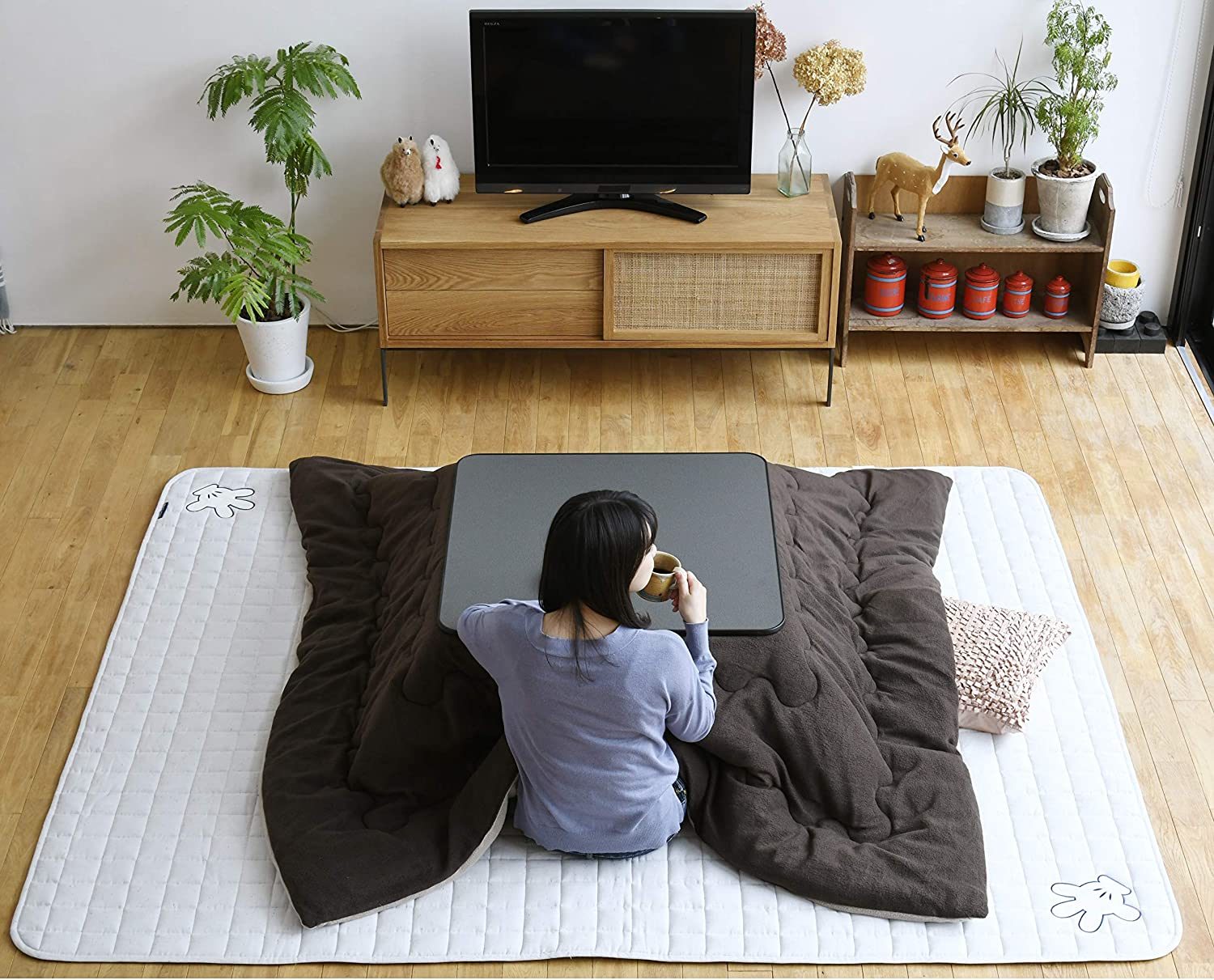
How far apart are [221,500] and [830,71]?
1904 mm

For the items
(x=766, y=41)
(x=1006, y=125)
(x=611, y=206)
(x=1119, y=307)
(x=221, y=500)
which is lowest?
(x=221, y=500)

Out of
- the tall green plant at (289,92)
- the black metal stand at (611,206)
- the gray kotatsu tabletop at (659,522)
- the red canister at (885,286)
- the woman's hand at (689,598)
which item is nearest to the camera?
the woman's hand at (689,598)

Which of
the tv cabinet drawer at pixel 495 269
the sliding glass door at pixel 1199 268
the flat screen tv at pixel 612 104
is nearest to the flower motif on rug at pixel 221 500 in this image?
the tv cabinet drawer at pixel 495 269

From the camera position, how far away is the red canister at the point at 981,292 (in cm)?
411

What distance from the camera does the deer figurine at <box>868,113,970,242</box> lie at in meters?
3.92

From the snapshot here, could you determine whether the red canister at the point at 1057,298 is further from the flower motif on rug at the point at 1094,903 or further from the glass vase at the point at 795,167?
the flower motif on rug at the point at 1094,903

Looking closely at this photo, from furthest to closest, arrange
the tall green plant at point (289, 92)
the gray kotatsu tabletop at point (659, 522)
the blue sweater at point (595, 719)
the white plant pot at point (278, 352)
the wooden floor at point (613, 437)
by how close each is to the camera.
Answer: the white plant pot at point (278, 352)
the tall green plant at point (289, 92)
the wooden floor at point (613, 437)
the gray kotatsu tabletop at point (659, 522)
the blue sweater at point (595, 719)

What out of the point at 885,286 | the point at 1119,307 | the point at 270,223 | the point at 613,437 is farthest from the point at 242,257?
the point at 1119,307

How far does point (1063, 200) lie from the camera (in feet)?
13.0

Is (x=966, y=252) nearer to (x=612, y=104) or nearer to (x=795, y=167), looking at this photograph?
(x=795, y=167)

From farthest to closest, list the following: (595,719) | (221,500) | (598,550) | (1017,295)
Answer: (1017,295)
(221,500)
(595,719)
(598,550)

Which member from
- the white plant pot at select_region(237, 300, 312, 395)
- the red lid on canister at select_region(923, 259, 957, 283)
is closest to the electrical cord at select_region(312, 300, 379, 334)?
the white plant pot at select_region(237, 300, 312, 395)

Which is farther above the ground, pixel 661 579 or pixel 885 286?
pixel 661 579

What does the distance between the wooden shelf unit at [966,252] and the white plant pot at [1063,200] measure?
0.04m
